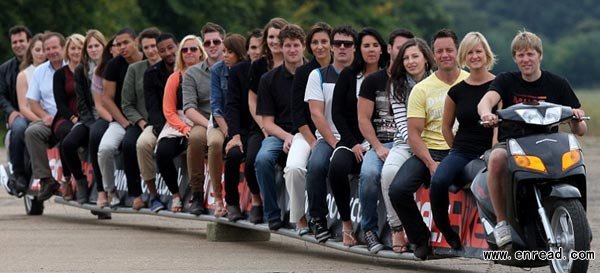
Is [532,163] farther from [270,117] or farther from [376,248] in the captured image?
[270,117]

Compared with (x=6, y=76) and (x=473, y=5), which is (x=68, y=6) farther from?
(x=473, y=5)

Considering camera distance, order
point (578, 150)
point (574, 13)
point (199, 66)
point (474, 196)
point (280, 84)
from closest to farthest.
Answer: point (578, 150), point (474, 196), point (280, 84), point (199, 66), point (574, 13)

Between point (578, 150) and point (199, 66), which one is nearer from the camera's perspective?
point (578, 150)

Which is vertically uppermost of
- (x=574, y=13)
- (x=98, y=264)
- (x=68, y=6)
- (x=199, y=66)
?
(x=574, y=13)

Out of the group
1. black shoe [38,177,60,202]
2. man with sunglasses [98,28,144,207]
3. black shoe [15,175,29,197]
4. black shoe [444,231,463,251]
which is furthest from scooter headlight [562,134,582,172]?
black shoe [15,175,29,197]

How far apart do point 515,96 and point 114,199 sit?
7648 mm

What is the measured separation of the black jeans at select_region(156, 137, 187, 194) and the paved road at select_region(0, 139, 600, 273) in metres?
0.54

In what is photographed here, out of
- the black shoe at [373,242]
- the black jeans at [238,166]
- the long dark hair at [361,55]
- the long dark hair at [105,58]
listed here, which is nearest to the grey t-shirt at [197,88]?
the black jeans at [238,166]

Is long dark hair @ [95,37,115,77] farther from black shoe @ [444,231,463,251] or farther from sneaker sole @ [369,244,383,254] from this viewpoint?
black shoe @ [444,231,463,251]

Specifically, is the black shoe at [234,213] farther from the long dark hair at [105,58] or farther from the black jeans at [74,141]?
the black jeans at [74,141]

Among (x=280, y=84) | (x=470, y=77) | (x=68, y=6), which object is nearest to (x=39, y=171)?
(x=280, y=84)

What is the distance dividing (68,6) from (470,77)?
149 ft

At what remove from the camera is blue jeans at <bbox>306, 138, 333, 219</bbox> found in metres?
13.0

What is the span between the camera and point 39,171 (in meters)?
18.7
